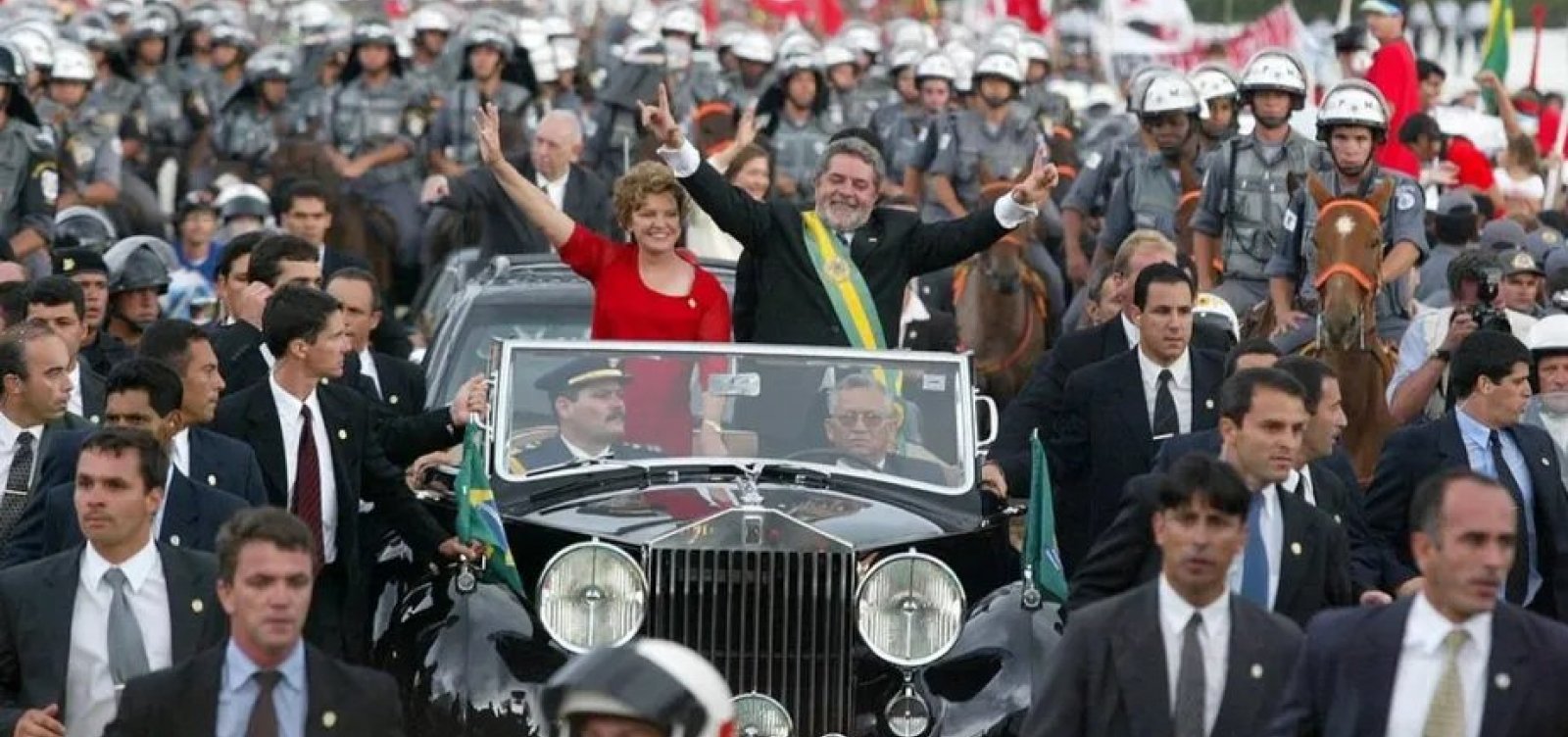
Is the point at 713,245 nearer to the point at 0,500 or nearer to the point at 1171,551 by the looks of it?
the point at 0,500

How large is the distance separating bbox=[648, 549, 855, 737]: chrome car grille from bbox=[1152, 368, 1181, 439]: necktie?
198cm

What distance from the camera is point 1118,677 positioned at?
984 centimetres

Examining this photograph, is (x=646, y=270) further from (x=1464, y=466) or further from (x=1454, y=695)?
(x=1454, y=695)

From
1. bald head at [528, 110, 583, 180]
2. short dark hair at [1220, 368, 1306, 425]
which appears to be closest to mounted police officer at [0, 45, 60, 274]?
bald head at [528, 110, 583, 180]

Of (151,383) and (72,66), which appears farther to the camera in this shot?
(72,66)

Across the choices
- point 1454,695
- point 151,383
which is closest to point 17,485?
point 151,383

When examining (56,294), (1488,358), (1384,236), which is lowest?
(1488,358)

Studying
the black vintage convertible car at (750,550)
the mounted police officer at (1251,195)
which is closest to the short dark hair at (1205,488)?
the black vintage convertible car at (750,550)

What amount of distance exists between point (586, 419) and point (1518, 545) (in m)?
2.95

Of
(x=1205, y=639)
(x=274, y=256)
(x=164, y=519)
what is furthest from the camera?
(x=274, y=256)

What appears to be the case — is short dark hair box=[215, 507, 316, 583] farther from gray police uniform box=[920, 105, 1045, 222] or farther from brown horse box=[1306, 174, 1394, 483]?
gray police uniform box=[920, 105, 1045, 222]

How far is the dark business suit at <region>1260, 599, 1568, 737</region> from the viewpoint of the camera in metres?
9.57

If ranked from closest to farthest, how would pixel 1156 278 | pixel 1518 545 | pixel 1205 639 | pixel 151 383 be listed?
1. pixel 1205 639
2. pixel 151 383
3. pixel 1518 545
4. pixel 1156 278

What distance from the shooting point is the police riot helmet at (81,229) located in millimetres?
21453
